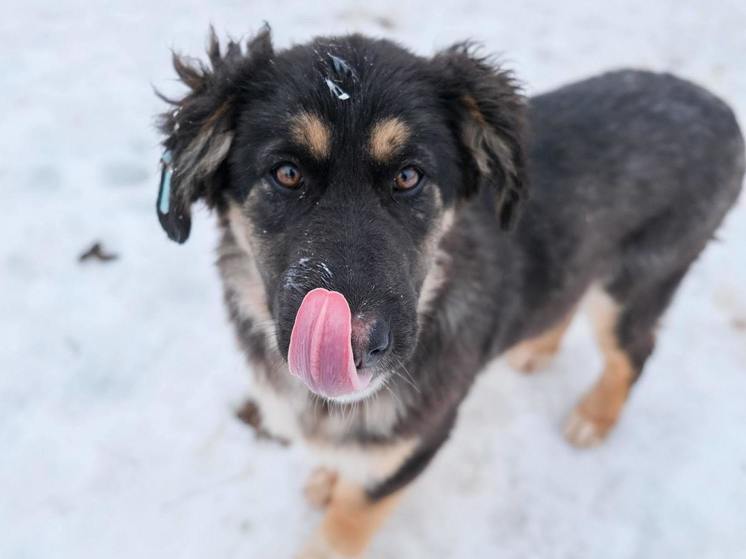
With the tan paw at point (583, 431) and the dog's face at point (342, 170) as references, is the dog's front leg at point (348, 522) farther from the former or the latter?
the tan paw at point (583, 431)

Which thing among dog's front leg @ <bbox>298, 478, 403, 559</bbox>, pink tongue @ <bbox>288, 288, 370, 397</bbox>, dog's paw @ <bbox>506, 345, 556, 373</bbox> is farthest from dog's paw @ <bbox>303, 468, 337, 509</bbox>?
pink tongue @ <bbox>288, 288, 370, 397</bbox>

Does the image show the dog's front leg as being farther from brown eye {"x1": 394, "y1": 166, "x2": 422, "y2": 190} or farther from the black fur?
brown eye {"x1": 394, "y1": 166, "x2": 422, "y2": 190}

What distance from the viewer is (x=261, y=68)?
234 centimetres

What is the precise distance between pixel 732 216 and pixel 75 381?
4.29 meters

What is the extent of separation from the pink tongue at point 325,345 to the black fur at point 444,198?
0.06 metres

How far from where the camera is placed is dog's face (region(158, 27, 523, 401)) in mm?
1954

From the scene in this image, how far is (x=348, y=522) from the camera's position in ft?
10.1

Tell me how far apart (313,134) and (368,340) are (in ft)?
2.24

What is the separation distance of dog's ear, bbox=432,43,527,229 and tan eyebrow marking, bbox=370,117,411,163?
32cm

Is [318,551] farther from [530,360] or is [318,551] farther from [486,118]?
[486,118]

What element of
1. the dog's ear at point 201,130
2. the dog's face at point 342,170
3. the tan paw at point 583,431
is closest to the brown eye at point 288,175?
the dog's face at point 342,170

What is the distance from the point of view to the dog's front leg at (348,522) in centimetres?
298

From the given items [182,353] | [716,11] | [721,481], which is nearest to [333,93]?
[182,353]

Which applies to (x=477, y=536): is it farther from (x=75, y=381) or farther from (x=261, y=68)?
(x=261, y=68)
